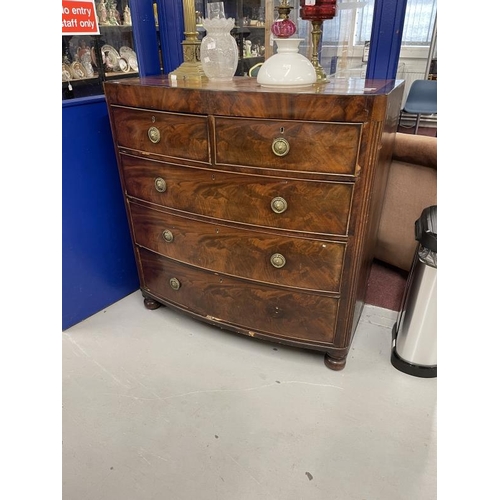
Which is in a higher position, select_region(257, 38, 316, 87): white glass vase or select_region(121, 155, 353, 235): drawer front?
select_region(257, 38, 316, 87): white glass vase

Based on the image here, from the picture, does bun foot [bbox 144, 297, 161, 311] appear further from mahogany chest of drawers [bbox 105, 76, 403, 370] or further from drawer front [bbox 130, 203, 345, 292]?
drawer front [bbox 130, 203, 345, 292]

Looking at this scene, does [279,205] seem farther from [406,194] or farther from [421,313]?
[406,194]

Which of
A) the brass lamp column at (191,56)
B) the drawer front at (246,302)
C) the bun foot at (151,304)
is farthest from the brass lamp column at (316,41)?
the bun foot at (151,304)

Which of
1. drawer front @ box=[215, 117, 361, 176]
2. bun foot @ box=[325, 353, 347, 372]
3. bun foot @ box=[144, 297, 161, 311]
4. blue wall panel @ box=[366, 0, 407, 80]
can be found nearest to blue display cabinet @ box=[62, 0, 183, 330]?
bun foot @ box=[144, 297, 161, 311]

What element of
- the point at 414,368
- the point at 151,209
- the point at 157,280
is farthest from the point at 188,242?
the point at 414,368

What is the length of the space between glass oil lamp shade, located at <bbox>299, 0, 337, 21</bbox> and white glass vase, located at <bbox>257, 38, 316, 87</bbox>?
0.38 ft

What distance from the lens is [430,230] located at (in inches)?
52.8

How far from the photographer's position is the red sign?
1.46 meters

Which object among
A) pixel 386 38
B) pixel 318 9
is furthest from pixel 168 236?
pixel 386 38

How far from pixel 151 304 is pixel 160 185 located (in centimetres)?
71

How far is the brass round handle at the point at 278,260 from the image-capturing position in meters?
1.37

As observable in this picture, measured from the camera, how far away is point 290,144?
1171 millimetres

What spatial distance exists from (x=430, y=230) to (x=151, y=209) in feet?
3.55
